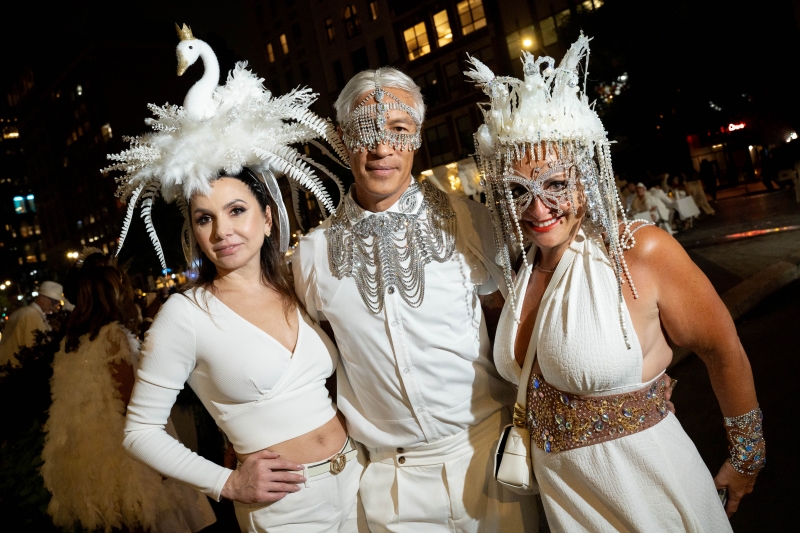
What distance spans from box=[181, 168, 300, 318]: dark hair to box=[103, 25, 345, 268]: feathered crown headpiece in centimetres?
5

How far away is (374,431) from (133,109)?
70.8m

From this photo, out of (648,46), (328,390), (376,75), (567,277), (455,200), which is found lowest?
(328,390)

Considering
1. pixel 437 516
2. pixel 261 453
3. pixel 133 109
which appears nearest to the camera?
pixel 261 453

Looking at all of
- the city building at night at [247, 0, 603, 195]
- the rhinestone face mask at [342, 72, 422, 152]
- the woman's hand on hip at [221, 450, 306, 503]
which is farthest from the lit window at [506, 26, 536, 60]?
the woman's hand on hip at [221, 450, 306, 503]

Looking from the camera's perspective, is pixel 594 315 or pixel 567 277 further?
pixel 567 277

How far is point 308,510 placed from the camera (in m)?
2.17

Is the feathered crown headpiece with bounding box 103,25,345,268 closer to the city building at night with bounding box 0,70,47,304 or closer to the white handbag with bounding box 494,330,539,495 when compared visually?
the white handbag with bounding box 494,330,539,495

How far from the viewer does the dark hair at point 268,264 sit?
2.37m

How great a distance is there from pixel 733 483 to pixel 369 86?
214 centimetres

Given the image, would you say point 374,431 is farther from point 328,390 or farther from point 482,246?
point 482,246

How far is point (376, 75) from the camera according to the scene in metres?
2.43

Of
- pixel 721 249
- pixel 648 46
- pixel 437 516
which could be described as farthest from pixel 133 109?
pixel 437 516

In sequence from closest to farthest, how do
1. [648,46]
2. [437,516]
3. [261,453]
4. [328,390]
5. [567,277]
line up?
[567,277] → [261,453] → [437,516] → [328,390] → [648,46]

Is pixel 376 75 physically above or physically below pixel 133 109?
below
